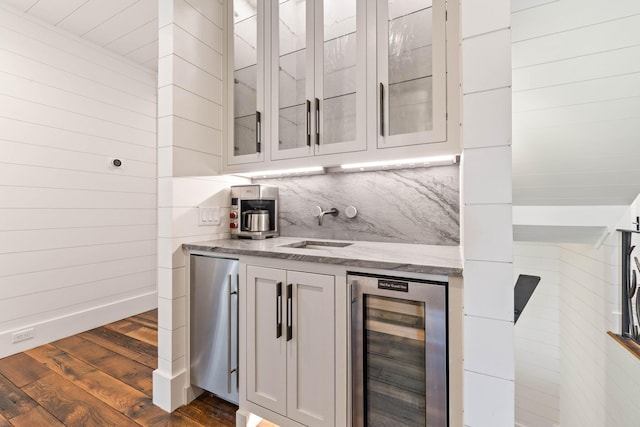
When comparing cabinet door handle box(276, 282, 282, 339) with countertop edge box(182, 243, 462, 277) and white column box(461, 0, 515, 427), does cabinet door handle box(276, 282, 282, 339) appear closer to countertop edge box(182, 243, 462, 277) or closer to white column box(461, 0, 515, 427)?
countertop edge box(182, 243, 462, 277)

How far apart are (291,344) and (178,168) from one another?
1220mm

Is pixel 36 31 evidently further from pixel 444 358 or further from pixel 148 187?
pixel 444 358

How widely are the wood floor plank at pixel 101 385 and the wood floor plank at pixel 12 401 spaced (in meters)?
0.21

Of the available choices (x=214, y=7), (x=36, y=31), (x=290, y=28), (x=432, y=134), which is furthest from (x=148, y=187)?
(x=432, y=134)

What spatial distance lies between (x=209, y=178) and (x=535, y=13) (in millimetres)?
2252

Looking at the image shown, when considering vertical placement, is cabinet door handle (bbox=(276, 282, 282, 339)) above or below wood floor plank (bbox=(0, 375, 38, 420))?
above

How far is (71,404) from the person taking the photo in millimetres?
1596

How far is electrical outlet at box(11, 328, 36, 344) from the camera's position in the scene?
2.19 metres

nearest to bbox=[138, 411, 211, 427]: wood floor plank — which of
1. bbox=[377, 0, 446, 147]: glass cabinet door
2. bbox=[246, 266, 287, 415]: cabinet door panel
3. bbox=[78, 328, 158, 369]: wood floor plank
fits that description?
bbox=[246, 266, 287, 415]: cabinet door panel

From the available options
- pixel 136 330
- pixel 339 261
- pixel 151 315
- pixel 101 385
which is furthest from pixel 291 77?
pixel 151 315

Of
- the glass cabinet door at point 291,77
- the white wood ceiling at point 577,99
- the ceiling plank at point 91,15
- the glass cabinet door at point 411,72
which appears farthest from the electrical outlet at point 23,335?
the white wood ceiling at point 577,99

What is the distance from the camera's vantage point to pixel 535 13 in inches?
62.2

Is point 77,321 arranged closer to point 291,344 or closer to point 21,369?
point 21,369

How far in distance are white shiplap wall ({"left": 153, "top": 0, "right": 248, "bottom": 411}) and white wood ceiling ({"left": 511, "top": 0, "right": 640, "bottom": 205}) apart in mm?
1994
